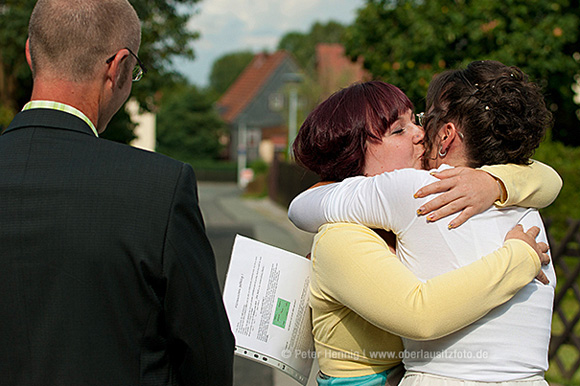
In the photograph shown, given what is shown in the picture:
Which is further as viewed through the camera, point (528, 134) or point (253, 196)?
point (253, 196)

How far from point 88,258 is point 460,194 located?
0.98 m

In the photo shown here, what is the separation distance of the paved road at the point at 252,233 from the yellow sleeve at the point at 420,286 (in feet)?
2.22

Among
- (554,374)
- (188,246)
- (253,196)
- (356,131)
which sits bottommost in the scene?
(253,196)

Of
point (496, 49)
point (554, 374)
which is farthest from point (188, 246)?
point (496, 49)

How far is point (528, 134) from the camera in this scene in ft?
5.89

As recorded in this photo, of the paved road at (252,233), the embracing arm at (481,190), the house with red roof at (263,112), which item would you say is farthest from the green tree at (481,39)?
the house with red roof at (263,112)

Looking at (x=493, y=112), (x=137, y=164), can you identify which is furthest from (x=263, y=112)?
(x=137, y=164)

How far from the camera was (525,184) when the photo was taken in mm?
1784

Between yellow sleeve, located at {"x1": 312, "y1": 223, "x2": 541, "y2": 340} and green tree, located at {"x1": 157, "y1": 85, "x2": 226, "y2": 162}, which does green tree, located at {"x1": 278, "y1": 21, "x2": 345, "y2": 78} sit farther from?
yellow sleeve, located at {"x1": 312, "y1": 223, "x2": 541, "y2": 340}

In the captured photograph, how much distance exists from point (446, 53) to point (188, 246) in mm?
8403

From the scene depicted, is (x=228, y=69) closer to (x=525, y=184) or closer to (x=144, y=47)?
(x=144, y=47)

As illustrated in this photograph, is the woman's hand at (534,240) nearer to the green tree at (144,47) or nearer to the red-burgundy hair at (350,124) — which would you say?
the red-burgundy hair at (350,124)

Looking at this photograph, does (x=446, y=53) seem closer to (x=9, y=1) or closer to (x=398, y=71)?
(x=398, y=71)

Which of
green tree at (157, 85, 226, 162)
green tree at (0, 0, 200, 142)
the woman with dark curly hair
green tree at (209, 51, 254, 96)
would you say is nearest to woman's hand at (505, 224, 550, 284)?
the woman with dark curly hair
